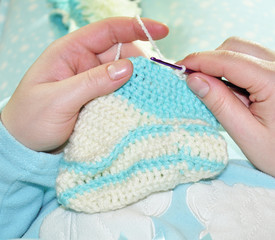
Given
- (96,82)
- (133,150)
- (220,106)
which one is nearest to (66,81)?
(96,82)

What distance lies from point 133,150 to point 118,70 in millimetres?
143

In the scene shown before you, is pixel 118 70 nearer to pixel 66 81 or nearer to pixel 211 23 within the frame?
pixel 66 81

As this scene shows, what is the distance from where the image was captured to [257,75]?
64cm

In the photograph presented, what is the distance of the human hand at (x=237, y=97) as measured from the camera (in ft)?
2.11

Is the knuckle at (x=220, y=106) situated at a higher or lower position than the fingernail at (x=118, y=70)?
lower

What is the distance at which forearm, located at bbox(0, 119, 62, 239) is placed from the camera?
689mm

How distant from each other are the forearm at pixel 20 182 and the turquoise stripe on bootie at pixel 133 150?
0.08 meters

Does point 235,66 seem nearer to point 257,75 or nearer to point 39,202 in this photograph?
point 257,75

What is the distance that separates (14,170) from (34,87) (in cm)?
18

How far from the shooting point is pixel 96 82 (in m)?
0.60

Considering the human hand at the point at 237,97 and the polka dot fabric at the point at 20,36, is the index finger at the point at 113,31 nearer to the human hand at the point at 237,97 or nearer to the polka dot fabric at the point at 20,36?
the human hand at the point at 237,97

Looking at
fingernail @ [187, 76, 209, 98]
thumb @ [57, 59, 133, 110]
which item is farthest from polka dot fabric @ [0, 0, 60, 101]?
fingernail @ [187, 76, 209, 98]

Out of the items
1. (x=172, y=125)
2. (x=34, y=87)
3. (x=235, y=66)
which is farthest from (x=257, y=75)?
(x=34, y=87)

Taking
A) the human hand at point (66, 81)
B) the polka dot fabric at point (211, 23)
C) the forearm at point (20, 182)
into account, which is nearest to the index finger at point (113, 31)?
the human hand at point (66, 81)
